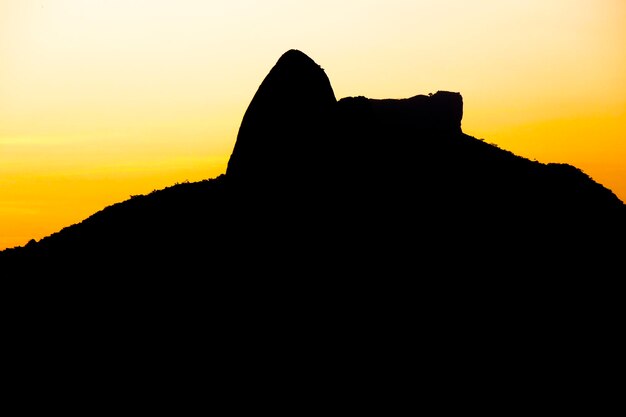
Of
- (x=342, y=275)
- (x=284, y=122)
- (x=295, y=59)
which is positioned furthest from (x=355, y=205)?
(x=295, y=59)

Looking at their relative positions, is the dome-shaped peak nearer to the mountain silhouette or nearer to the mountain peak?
the mountain peak

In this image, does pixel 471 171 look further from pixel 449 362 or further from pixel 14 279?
pixel 14 279

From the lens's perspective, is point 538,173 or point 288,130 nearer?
point 288,130

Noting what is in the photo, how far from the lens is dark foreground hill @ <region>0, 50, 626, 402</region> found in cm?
4478

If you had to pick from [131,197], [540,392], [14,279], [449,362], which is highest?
[131,197]

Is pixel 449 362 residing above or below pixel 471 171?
below

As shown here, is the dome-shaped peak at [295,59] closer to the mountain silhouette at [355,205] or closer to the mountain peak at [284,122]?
the mountain peak at [284,122]

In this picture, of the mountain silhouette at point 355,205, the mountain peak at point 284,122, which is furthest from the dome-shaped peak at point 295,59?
the mountain silhouette at point 355,205

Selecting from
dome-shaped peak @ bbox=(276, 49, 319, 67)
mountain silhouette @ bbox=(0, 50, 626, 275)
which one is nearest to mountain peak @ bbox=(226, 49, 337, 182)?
dome-shaped peak @ bbox=(276, 49, 319, 67)

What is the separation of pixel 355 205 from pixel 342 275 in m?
6.48

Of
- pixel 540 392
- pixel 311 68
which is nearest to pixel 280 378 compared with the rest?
pixel 540 392

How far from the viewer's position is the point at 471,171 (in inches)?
2313

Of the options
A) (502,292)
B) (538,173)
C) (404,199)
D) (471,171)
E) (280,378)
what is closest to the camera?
(280,378)

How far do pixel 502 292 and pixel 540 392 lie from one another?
7808 mm
